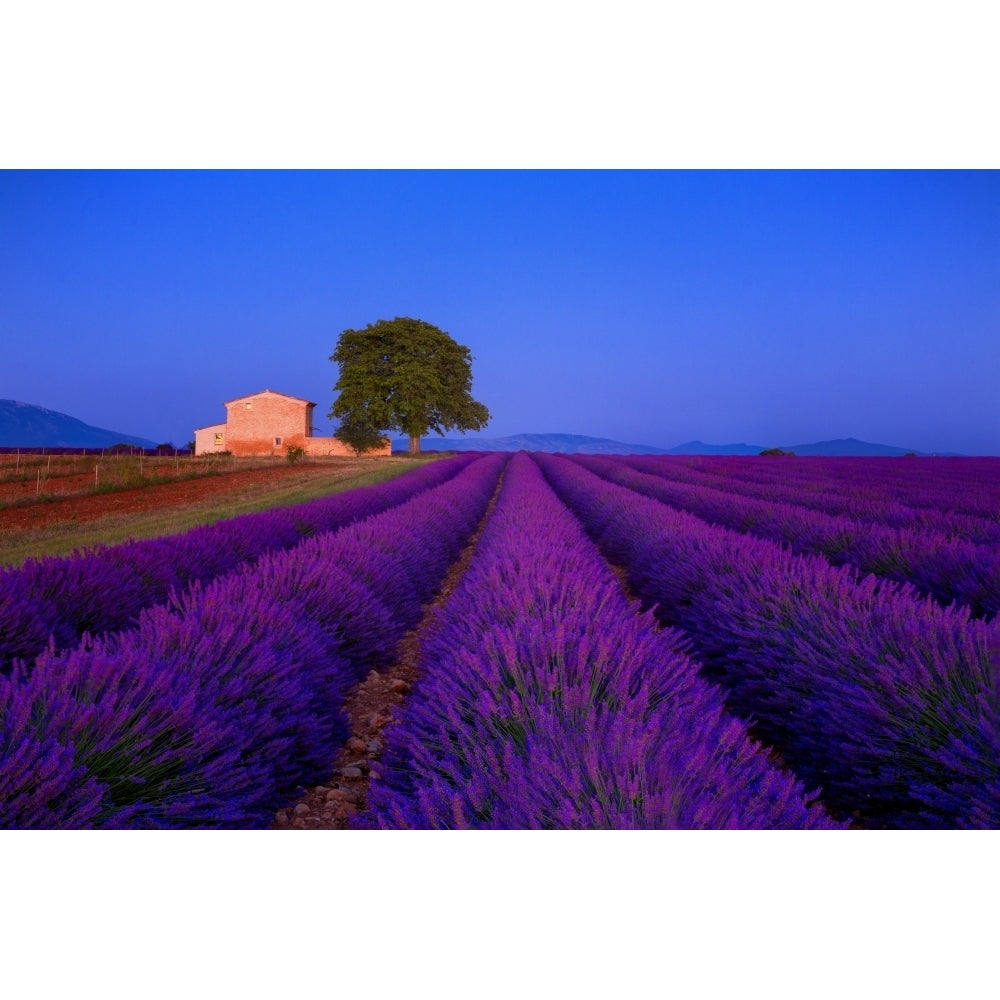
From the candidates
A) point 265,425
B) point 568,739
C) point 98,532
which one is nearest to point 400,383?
point 265,425

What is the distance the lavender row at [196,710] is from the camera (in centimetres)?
172

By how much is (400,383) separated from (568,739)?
131 ft

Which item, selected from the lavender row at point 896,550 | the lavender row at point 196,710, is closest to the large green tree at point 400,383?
the lavender row at point 896,550

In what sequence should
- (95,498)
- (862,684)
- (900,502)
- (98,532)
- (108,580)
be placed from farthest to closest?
(95,498)
(900,502)
(98,532)
(108,580)
(862,684)

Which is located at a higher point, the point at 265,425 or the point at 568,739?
the point at 265,425

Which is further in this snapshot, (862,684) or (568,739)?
(862,684)

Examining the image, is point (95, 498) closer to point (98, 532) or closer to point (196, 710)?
point (98, 532)

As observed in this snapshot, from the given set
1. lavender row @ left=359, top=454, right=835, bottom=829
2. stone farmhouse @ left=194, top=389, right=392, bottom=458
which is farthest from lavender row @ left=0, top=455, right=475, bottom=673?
stone farmhouse @ left=194, top=389, right=392, bottom=458

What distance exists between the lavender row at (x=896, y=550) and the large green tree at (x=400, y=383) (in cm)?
3340

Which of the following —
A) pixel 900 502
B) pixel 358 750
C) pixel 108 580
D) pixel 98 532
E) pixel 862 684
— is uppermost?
pixel 900 502

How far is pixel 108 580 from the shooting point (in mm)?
4242

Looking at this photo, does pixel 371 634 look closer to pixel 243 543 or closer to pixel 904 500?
pixel 243 543

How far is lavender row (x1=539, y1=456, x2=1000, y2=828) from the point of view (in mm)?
2225

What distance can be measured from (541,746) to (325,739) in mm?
1615
